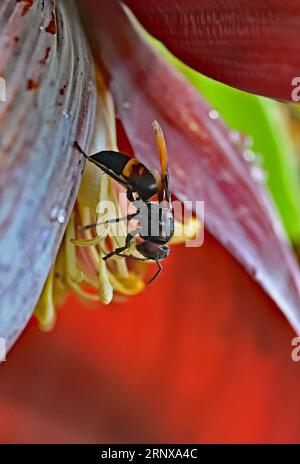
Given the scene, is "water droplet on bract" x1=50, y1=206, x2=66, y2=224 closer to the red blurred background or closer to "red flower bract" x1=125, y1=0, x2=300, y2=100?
"red flower bract" x1=125, y1=0, x2=300, y2=100

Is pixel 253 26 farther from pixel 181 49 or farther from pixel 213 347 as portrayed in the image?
pixel 213 347

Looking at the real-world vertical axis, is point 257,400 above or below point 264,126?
below

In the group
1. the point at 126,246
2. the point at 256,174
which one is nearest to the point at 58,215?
the point at 126,246

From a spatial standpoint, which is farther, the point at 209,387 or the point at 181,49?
the point at 209,387

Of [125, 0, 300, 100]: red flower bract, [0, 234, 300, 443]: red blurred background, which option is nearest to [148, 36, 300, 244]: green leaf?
[0, 234, 300, 443]: red blurred background

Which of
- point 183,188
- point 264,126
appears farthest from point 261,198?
point 264,126

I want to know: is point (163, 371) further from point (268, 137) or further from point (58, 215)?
point (58, 215)

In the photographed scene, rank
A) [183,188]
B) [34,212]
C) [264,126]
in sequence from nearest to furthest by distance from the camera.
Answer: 1. [34,212]
2. [183,188]
3. [264,126]

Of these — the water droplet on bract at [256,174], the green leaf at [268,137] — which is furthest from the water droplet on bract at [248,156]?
the green leaf at [268,137]

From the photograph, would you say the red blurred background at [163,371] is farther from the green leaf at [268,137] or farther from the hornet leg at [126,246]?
the hornet leg at [126,246]
